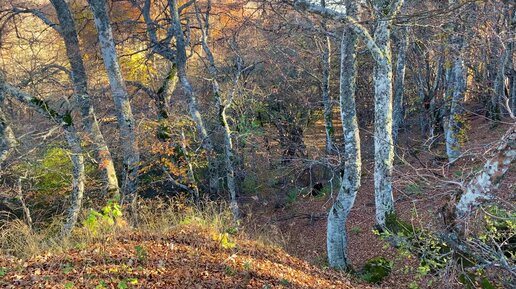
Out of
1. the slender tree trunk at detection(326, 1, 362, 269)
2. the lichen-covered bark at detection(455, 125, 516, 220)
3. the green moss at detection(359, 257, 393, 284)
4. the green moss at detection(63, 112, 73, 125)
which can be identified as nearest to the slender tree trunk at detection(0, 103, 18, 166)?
the green moss at detection(63, 112, 73, 125)

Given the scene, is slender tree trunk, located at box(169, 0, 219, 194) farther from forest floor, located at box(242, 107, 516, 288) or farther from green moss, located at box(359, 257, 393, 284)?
green moss, located at box(359, 257, 393, 284)

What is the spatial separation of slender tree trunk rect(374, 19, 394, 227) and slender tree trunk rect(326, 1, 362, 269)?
40 centimetres

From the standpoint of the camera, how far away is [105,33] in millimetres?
9773

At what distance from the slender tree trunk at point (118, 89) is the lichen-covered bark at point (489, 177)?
7537 millimetres

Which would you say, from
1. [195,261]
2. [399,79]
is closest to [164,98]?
[195,261]

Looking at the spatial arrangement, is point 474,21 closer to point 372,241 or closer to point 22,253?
point 372,241

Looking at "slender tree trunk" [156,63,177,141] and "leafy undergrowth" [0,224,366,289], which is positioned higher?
"slender tree trunk" [156,63,177,141]

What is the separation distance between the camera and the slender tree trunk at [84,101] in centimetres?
969

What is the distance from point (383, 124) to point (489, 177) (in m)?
3.29

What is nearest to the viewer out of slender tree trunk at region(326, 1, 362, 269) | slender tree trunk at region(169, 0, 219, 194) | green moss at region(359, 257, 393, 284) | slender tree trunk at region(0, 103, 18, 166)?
slender tree trunk at region(326, 1, 362, 269)

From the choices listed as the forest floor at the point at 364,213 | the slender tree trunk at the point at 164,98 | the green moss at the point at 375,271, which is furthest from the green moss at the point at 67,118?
the green moss at the point at 375,271

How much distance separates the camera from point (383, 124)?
7277 millimetres

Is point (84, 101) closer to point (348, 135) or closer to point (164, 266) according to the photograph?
point (164, 266)

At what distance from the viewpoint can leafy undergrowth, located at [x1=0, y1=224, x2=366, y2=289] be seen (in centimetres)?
464
